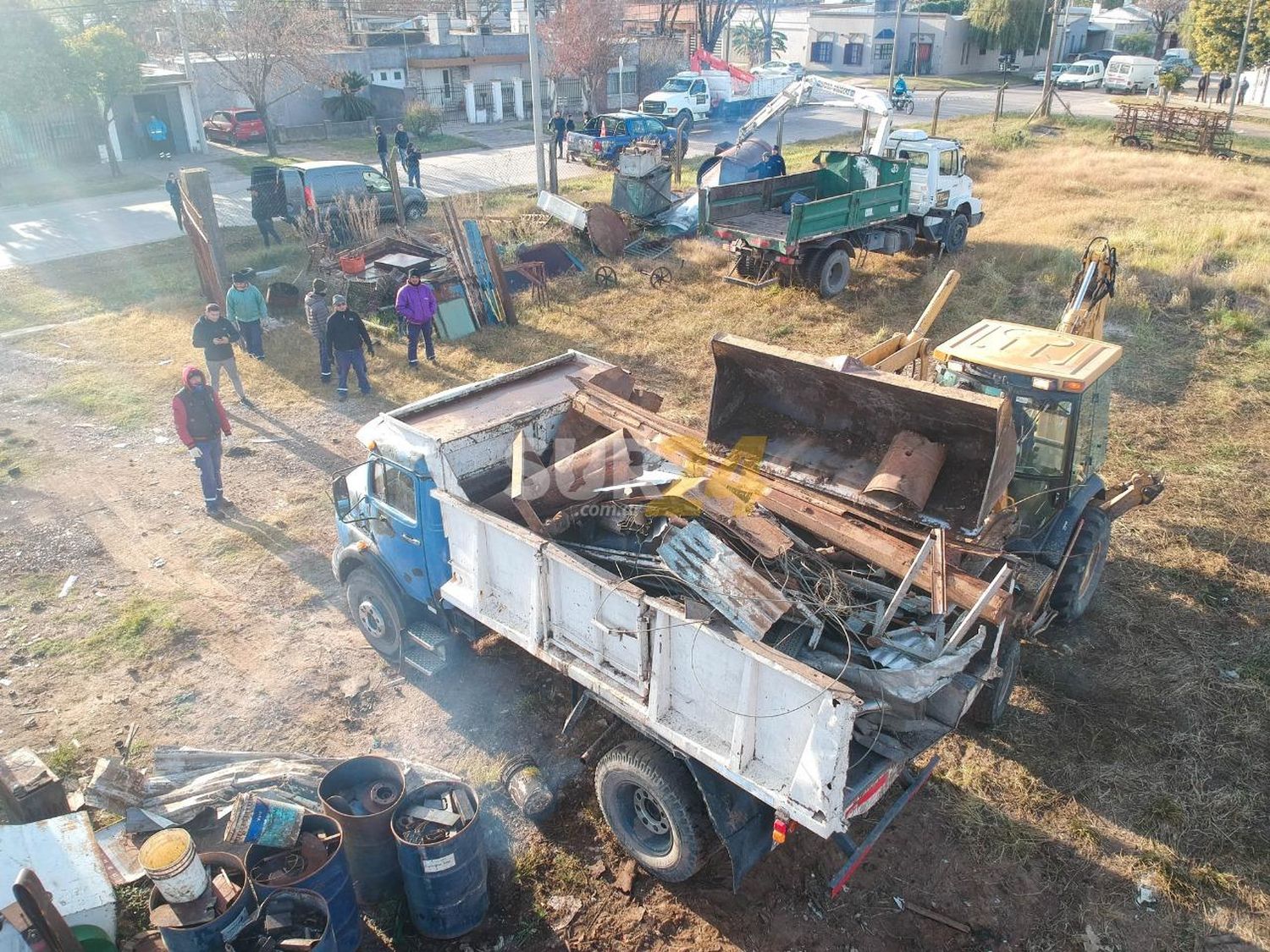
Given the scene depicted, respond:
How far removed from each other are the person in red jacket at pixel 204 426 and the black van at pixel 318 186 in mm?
9971

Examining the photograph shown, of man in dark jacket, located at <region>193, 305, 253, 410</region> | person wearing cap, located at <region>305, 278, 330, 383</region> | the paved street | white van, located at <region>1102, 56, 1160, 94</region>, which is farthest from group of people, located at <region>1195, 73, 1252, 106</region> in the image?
man in dark jacket, located at <region>193, 305, 253, 410</region>

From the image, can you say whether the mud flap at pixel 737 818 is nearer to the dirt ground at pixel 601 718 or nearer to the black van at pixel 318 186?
the dirt ground at pixel 601 718

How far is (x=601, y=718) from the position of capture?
5.83 m

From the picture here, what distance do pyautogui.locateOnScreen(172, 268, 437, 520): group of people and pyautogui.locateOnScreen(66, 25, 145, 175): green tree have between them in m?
17.4

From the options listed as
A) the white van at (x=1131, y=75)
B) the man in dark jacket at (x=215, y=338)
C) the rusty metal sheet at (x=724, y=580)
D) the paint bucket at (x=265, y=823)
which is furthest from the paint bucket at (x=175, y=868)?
the white van at (x=1131, y=75)

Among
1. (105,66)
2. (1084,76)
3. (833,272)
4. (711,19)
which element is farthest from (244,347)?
(1084,76)

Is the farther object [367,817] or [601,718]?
[601,718]

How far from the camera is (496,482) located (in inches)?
240

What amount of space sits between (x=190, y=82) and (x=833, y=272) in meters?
24.2

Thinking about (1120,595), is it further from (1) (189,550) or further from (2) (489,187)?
(2) (489,187)

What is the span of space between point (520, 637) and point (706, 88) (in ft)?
103

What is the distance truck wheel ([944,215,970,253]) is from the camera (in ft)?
51.0

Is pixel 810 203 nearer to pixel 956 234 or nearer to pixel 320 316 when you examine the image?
pixel 956 234

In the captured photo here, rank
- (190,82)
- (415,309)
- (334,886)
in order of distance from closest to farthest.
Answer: (334,886) < (415,309) < (190,82)
